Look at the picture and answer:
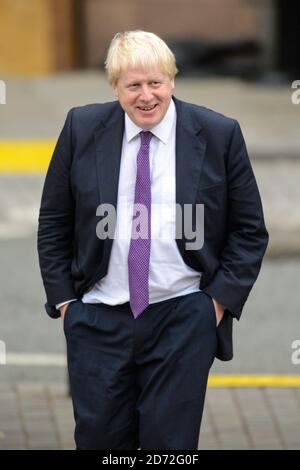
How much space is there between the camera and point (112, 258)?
465cm

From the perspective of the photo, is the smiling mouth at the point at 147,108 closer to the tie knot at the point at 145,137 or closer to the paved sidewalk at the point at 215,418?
the tie knot at the point at 145,137

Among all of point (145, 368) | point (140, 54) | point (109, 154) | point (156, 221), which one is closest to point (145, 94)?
point (140, 54)

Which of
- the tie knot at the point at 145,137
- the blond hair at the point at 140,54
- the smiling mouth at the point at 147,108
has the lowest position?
the tie knot at the point at 145,137

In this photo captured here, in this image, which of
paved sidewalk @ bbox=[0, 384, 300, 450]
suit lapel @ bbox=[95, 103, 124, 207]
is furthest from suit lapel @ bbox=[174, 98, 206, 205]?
paved sidewalk @ bbox=[0, 384, 300, 450]

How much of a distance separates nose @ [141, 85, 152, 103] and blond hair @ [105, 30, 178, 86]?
0.07 m

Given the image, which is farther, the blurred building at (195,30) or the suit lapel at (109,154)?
the blurred building at (195,30)

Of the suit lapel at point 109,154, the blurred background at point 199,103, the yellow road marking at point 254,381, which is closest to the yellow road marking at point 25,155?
the blurred background at point 199,103

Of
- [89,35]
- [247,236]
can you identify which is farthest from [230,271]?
[89,35]

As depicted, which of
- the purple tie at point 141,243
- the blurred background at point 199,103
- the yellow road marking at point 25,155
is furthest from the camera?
the yellow road marking at point 25,155

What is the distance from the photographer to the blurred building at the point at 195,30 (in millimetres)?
16672

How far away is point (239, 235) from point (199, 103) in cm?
993

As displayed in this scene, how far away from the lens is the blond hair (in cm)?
443

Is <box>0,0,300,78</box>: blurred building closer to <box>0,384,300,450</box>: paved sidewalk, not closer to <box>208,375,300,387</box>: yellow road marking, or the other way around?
<box>208,375,300,387</box>: yellow road marking
